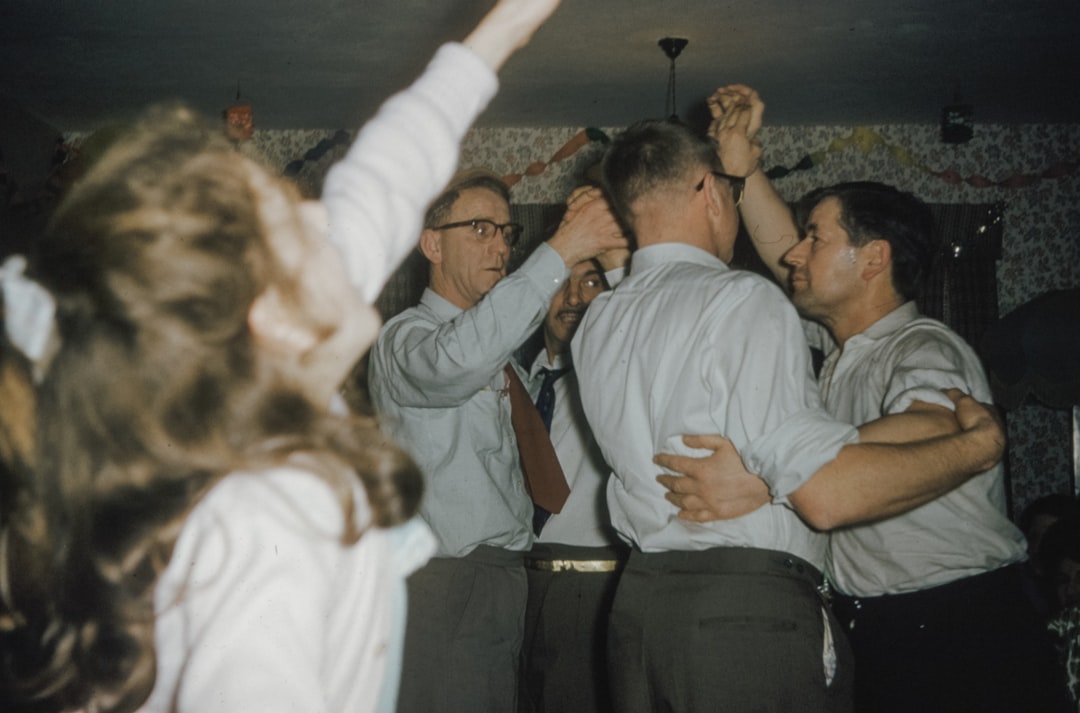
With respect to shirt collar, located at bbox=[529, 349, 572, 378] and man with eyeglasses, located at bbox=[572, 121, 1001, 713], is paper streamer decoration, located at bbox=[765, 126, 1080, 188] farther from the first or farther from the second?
man with eyeglasses, located at bbox=[572, 121, 1001, 713]

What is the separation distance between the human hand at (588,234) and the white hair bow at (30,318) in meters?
1.54

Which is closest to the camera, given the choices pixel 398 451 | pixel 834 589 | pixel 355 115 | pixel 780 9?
pixel 398 451

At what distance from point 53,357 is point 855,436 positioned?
1.30 meters

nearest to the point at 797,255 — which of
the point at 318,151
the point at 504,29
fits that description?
the point at 504,29

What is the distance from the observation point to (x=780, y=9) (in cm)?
363

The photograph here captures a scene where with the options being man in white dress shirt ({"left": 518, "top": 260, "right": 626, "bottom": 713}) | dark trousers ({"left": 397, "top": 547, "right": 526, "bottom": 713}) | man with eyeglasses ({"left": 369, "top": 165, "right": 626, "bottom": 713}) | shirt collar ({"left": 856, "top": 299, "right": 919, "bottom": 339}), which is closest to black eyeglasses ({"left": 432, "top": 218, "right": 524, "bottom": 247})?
man with eyeglasses ({"left": 369, "top": 165, "right": 626, "bottom": 713})

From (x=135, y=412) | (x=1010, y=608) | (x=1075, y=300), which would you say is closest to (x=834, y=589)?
(x=1010, y=608)

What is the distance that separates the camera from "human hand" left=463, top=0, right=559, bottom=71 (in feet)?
3.18

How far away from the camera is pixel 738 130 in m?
2.21

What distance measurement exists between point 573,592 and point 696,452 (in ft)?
3.19

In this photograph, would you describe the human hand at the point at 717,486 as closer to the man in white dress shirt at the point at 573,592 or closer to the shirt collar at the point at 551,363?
the man in white dress shirt at the point at 573,592

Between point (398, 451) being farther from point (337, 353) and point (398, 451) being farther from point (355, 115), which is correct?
point (355, 115)

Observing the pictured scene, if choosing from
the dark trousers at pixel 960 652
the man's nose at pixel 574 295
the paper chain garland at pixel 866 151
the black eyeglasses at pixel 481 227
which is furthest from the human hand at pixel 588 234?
the paper chain garland at pixel 866 151

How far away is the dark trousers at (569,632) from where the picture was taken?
2.47 metres
